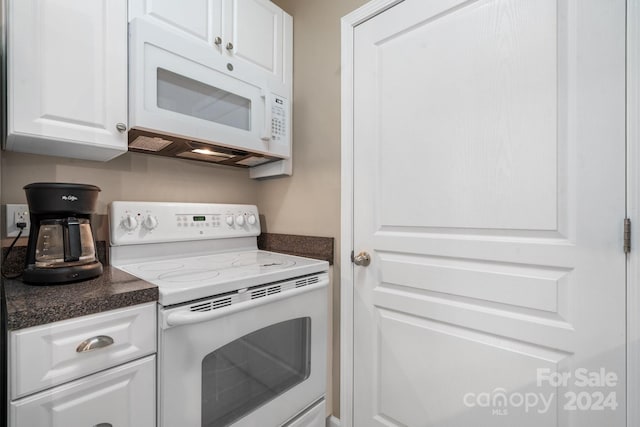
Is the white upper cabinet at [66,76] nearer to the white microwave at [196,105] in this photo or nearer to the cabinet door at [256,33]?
the white microwave at [196,105]

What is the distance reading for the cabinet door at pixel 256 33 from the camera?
1376 mm

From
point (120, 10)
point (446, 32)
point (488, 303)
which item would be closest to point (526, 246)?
point (488, 303)

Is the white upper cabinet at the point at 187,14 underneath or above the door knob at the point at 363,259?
above

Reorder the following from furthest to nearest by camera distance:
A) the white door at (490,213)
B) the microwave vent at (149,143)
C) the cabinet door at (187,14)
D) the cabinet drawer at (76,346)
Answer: the microwave vent at (149,143), the cabinet door at (187,14), the white door at (490,213), the cabinet drawer at (76,346)

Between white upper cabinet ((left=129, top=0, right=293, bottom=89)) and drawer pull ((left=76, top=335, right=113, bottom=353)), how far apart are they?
3.62 feet

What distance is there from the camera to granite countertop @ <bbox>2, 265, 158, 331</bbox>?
693 mm

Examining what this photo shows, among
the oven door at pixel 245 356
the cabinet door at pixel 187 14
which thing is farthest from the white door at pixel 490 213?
the cabinet door at pixel 187 14

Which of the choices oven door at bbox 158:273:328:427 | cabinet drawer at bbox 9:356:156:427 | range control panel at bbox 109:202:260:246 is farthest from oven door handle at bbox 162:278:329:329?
range control panel at bbox 109:202:260:246

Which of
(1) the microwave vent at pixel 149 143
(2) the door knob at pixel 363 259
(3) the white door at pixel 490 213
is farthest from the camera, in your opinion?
(2) the door knob at pixel 363 259

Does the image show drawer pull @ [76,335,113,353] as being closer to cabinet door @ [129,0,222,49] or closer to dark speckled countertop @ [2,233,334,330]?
dark speckled countertop @ [2,233,334,330]

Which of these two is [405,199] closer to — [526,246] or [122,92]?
[526,246]

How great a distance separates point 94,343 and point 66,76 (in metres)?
0.85

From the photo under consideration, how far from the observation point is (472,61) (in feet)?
3.48

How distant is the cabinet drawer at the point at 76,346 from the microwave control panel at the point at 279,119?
1.00m
